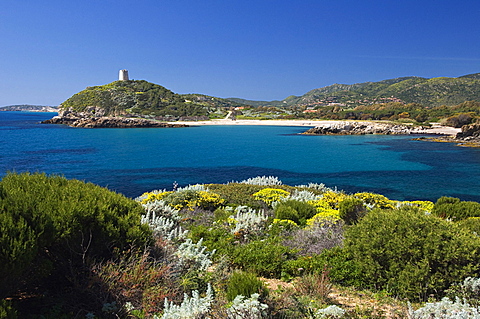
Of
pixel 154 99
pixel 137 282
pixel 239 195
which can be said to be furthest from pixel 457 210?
pixel 154 99

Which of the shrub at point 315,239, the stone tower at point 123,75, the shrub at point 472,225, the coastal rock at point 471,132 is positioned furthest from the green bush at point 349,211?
the stone tower at point 123,75

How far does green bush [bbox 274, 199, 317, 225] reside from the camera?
8.70 metres

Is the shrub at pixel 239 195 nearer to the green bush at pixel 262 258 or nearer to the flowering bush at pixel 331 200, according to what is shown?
the flowering bush at pixel 331 200

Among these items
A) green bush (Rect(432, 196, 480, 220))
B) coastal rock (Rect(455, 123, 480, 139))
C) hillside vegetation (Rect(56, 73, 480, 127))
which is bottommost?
green bush (Rect(432, 196, 480, 220))

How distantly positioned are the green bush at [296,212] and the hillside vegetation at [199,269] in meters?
2.42

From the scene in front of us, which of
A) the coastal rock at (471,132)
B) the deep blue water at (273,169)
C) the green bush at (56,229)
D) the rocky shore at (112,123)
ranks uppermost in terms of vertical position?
the rocky shore at (112,123)

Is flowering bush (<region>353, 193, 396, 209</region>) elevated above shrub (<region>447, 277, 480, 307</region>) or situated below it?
below

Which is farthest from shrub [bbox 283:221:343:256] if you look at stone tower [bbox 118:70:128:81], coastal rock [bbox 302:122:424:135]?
stone tower [bbox 118:70:128:81]

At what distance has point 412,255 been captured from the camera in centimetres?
463

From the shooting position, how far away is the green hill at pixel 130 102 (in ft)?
367

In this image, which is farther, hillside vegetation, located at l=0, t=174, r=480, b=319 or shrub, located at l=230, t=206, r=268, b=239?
shrub, located at l=230, t=206, r=268, b=239

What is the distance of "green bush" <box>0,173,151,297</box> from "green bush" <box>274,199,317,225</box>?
15.3 feet

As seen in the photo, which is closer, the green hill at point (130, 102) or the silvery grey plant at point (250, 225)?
the silvery grey plant at point (250, 225)

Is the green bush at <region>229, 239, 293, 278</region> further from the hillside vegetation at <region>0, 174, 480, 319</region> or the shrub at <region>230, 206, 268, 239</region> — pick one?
the shrub at <region>230, 206, 268, 239</region>
